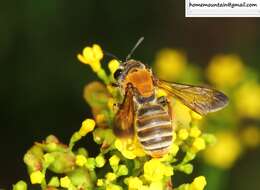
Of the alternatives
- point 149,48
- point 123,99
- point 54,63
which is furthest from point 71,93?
point 123,99

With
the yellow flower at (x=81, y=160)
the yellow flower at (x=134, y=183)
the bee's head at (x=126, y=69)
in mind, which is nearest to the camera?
the yellow flower at (x=134, y=183)

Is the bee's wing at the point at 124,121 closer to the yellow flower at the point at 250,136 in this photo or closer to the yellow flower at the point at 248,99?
the yellow flower at the point at 248,99

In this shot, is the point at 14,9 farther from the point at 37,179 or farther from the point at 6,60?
the point at 37,179

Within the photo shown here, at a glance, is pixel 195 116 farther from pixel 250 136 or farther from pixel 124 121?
pixel 250 136

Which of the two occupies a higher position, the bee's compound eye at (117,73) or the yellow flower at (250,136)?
the bee's compound eye at (117,73)

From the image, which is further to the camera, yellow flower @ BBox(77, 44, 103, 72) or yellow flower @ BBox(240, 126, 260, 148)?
yellow flower @ BBox(240, 126, 260, 148)

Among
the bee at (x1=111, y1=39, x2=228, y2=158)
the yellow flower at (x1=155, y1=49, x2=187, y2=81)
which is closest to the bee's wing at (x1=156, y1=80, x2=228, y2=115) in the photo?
the bee at (x1=111, y1=39, x2=228, y2=158)

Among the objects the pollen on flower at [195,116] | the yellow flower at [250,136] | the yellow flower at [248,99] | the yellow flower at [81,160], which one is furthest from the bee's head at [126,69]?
the yellow flower at [250,136]

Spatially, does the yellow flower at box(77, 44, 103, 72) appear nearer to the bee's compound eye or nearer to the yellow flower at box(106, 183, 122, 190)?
the bee's compound eye
